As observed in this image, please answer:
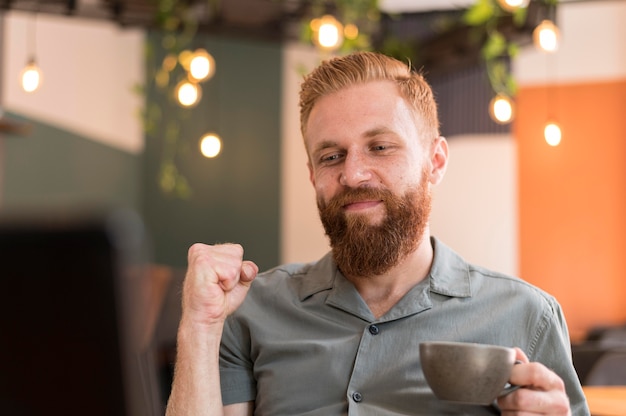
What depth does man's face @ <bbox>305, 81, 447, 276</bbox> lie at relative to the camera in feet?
5.45

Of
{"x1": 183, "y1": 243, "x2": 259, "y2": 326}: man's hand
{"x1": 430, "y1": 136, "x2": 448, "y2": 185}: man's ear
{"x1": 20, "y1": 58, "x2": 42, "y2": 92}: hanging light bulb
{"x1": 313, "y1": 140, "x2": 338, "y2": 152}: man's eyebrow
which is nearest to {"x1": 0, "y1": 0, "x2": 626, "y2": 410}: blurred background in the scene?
{"x1": 20, "y1": 58, "x2": 42, "y2": 92}: hanging light bulb

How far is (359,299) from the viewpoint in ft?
5.53

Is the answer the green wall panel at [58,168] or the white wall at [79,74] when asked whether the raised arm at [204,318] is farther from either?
the white wall at [79,74]

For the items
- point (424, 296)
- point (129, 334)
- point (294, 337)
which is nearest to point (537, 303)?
point (424, 296)

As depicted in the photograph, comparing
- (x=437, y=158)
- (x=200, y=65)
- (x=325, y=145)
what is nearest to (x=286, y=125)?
(x=200, y=65)

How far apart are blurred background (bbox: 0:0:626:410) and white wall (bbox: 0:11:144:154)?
0.06ft

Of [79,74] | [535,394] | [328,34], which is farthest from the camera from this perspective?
[79,74]

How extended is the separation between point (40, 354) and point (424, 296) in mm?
1250

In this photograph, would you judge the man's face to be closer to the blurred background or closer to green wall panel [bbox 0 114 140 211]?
the blurred background

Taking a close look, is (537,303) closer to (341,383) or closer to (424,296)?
(424,296)

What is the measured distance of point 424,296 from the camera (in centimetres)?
165

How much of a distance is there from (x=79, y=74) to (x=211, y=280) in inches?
232

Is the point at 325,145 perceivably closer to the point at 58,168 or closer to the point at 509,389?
the point at 509,389

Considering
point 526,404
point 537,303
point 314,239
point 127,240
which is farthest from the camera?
point 314,239
